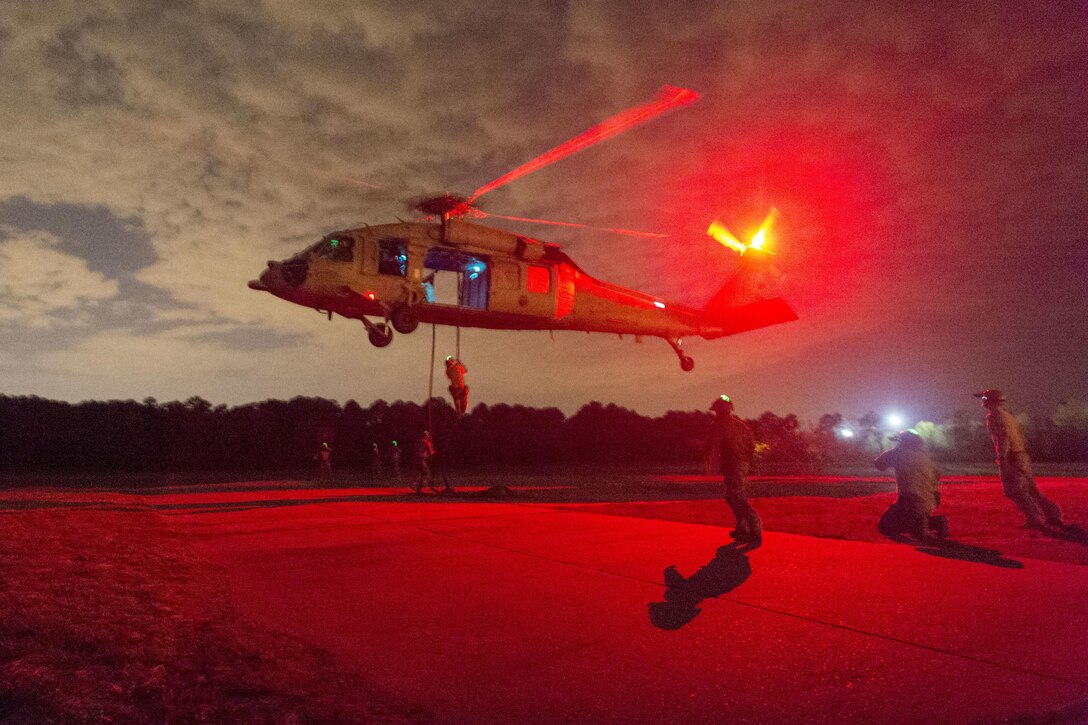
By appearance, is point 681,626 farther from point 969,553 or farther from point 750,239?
point 750,239

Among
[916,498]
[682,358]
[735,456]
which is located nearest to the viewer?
[916,498]

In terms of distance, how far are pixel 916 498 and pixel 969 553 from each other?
83cm

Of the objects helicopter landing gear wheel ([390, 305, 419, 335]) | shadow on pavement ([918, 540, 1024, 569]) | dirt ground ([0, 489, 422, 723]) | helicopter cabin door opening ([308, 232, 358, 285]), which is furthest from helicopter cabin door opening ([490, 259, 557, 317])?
shadow on pavement ([918, 540, 1024, 569])

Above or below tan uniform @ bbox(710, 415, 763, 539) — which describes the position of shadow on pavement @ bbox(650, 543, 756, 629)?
below

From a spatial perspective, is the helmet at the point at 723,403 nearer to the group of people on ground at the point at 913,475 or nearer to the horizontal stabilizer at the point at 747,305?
the group of people on ground at the point at 913,475

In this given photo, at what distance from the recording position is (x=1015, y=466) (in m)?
7.18

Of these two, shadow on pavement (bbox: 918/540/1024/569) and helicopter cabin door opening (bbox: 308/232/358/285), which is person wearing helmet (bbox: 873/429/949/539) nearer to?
shadow on pavement (bbox: 918/540/1024/569)

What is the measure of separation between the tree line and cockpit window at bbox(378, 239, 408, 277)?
53.2ft

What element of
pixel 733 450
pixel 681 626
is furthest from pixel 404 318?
pixel 681 626

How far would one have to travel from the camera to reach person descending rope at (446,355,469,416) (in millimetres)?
11406

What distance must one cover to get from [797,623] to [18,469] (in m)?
36.3

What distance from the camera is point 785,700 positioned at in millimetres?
2590

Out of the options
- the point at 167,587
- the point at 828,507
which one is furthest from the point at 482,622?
the point at 828,507

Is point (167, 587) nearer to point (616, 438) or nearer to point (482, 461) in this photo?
point (482, 461)
